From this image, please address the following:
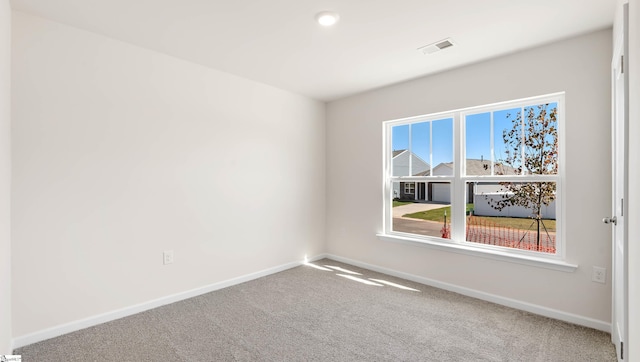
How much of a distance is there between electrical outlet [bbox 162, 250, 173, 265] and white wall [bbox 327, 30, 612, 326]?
7.69 ft

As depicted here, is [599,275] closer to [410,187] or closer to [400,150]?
[410,187]

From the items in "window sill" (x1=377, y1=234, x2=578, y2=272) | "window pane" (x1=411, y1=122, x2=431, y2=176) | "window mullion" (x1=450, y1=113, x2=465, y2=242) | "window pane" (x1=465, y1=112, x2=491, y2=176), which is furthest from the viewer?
"window pane" (x1=411, y1=122, x2=431, y2=176)

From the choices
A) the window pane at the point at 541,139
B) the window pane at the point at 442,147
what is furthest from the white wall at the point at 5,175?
the window pane at the point at 541,139

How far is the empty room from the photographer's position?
216cm

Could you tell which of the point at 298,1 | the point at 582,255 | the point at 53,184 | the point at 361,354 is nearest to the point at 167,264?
the point at 53,184

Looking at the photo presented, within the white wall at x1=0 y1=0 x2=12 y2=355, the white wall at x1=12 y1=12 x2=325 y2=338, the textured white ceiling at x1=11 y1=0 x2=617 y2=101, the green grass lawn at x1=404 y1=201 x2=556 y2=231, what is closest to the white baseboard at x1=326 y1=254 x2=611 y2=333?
the green grass lawn at x1=404 y1=201 x2=556 y2=231

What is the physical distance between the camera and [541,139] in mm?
2889

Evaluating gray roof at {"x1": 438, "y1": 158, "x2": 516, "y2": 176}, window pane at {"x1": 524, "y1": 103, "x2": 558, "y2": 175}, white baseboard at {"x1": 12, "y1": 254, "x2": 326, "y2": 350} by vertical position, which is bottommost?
Answer: white baseboard at {"x1": 12, "y1": 254, "x2": 326, "y2": 350}

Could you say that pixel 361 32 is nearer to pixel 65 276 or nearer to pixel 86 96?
pixel 86 96

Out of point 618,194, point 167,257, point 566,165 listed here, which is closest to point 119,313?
point 167,257

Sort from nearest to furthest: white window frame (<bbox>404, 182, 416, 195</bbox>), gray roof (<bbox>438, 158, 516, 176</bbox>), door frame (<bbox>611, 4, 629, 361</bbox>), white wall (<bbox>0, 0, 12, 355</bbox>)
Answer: white wall (<bbox>0, 0, 12, 355</bbox>), door frame (<bbox>611, 4, 629, 361</bbox>), gray roof (<bbox>438, 158, 516, 176</bbox>), white window frame (<bbox>404, 182, 416, 195</bbox>)

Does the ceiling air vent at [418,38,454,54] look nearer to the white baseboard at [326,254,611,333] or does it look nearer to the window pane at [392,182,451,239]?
the window pane at [392,182,451,239]

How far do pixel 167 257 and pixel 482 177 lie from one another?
332cm

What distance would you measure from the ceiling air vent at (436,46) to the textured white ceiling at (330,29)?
0.06 metres
